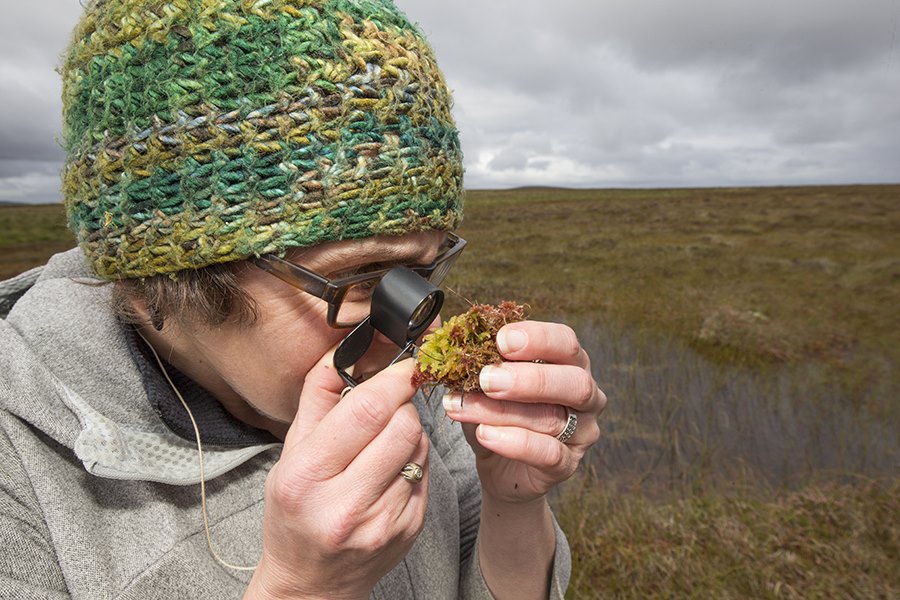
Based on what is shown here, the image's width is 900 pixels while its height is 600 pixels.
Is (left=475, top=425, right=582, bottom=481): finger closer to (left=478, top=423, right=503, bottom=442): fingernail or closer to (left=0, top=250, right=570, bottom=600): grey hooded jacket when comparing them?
(left=478, top=423, right=503, bottom=442): fingernail

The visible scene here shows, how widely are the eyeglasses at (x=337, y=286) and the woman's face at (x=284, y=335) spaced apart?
5 cm

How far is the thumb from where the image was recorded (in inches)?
59.2

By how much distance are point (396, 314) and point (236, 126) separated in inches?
27.3

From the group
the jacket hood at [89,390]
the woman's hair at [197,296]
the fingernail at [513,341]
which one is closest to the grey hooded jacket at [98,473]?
the jacket hood at [89,390]

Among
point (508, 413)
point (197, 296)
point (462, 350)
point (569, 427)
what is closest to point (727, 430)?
point (569, 427)

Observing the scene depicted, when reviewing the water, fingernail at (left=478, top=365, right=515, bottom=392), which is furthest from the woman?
the water

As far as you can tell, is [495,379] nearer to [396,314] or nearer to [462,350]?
[462,350]

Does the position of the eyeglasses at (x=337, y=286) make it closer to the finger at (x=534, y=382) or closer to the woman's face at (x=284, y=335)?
the woman's face at (x=284, y=335)

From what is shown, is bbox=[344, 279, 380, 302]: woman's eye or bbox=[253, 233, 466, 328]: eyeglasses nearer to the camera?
bbox=[253, 233, 466, 328]: eyeglasses

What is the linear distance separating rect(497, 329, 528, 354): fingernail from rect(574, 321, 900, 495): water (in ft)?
17.4

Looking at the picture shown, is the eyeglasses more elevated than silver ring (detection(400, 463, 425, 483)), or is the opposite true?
the eyeglasses

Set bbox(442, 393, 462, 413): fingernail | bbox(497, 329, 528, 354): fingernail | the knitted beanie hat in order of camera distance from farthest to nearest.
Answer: bbox(442, 393, 462, 413): fingernail < bbox(497, 329, 528, 354): fingernail < the knitted beanie hat

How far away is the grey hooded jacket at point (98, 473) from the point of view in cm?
137

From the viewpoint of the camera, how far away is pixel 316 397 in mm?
1562
